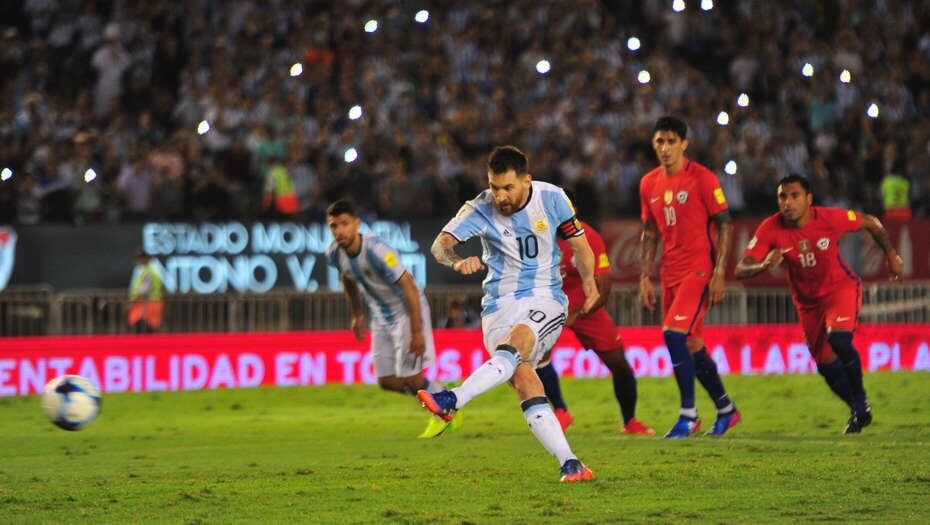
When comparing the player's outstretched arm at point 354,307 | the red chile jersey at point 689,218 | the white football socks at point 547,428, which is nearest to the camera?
the white football socks at point 547,428

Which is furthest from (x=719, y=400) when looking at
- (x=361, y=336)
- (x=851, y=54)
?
(x=851, y=54)

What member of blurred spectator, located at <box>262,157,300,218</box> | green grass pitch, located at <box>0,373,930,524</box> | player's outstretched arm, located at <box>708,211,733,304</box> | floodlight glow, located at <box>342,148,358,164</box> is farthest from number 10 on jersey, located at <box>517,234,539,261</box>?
floodlight glow, located at <box>342,148,358,164</box>

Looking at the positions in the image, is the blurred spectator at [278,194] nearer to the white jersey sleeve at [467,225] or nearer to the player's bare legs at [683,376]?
the player's bare legs at [683,376]

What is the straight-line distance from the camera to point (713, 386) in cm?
1289

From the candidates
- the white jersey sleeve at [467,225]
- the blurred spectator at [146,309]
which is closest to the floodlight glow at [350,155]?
the blurred spectator at [146,309]

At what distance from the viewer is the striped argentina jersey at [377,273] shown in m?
13.8

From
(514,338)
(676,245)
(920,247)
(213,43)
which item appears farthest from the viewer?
(213,43)

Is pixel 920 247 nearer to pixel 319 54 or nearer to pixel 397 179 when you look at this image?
pixel 397 179

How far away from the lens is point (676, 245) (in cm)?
1269

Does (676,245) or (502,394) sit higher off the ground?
(676,245)

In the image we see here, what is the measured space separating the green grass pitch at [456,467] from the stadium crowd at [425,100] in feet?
17.2

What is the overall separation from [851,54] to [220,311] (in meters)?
12.0

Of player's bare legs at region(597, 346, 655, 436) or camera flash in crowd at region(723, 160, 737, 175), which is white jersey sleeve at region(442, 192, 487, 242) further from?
camera flash in crowd at region(723, 160, 737, 175)

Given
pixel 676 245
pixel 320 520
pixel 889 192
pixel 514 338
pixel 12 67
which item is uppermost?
pixel 12 67
